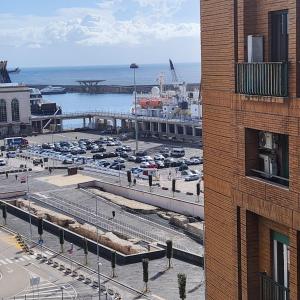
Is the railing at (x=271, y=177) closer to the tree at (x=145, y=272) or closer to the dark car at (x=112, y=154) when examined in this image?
the tree at (x=145, y=272)

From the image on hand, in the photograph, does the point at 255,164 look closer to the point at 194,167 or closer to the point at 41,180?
the point at 41,180

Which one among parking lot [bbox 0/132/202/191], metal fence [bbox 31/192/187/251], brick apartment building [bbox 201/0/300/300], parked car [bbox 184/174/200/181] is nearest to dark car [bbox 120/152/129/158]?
parking lot [bbox 0/132/202/191]

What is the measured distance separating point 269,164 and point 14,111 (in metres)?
118

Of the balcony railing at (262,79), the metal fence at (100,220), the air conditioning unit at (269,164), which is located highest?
the balcony railing at (262,79)

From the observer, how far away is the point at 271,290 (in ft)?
33.8

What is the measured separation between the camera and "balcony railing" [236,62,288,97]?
9172 millimetres

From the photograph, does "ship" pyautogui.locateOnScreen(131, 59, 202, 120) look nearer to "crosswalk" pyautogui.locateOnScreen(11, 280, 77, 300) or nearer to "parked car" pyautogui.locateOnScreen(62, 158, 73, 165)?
"parked car" pyautogui.locateOnScreen(62, 158, 73, 165)

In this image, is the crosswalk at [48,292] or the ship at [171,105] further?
the ship at [171,105]

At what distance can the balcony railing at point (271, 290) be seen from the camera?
9.95m

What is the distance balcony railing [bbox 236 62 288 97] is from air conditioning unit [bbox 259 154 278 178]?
1077 millimetres

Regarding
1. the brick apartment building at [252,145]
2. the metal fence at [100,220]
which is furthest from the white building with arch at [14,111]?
the brick apartment building at [252,145]

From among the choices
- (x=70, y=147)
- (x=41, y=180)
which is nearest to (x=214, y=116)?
(x=41, y=180)

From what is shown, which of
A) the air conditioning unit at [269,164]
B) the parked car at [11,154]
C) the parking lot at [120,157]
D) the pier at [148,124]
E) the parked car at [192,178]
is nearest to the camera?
the air conditioning unit at [269,164]

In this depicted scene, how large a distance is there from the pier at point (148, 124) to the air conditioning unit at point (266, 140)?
298 ft
